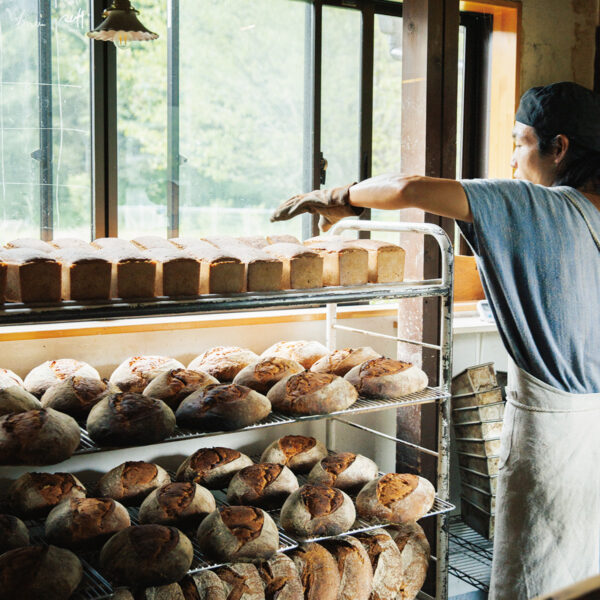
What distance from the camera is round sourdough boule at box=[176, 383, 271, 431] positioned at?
6.84 feet

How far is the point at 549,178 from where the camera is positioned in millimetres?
2037

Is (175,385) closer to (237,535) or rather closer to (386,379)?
(237,535)

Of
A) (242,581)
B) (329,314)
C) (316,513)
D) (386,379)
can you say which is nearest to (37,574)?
(242,581)

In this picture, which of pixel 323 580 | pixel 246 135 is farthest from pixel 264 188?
pixel 323 580

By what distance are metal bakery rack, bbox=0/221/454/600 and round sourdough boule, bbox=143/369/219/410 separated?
121 millimetres

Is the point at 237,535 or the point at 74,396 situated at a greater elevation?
the point at 74,396

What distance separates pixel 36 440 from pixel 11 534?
231mm

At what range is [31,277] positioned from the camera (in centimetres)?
181

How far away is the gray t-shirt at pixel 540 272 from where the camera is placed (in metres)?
1.89

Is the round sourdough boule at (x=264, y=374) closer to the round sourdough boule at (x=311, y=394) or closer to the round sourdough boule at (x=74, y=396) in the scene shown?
the round sourdough boule at (x=311, y=394)

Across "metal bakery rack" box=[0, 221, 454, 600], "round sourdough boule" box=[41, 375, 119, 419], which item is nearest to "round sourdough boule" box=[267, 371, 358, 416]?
"metal bakery rack" box=[0, 221, 454, 600]

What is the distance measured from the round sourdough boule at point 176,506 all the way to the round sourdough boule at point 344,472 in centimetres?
38

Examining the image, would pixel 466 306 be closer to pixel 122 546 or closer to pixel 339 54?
pixel 339 54

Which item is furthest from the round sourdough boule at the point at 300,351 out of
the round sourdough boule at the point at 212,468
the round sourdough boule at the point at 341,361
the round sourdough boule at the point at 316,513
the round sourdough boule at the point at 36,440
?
the round sourdough boule at the point at 36,440
